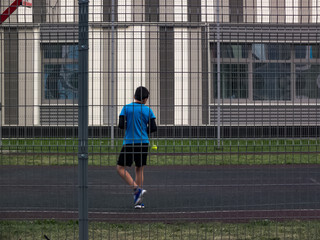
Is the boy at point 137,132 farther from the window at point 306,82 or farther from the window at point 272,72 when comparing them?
the window at point 306,82

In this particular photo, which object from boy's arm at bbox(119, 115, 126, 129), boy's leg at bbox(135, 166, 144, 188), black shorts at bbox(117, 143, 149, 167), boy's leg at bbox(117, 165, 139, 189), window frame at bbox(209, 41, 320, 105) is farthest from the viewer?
boy's leg at bbox(117, 165, 139, 189)

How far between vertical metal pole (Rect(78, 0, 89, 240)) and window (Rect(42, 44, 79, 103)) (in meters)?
0.44

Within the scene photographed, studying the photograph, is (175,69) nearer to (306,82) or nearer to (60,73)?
(60,73)

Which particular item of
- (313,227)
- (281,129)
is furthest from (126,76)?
(313,227)

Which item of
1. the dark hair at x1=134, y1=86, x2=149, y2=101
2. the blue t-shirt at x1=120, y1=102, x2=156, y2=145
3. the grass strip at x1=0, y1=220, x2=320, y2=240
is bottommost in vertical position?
the grass strip at x1=0, y1=220, x2=320, y2=240

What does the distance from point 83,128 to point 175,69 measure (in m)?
1.17

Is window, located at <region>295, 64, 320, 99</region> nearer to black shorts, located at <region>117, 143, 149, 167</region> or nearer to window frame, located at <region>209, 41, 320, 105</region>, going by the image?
window frame, located at <region>209, 41, 320, 105</region>

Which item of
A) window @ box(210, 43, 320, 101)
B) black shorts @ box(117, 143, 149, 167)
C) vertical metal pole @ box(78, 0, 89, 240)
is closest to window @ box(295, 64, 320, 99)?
window @ box(210, 43, 320, 101)

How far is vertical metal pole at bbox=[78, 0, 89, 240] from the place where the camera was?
5.89m

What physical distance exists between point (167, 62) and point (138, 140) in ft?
2.86

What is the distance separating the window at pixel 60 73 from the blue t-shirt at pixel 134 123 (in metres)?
0.59

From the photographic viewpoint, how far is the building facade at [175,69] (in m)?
6.37

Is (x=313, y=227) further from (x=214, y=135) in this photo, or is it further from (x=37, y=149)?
(x=37, y=149)

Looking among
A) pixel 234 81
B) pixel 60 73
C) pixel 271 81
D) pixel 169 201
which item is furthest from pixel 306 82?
pixel 169 201
